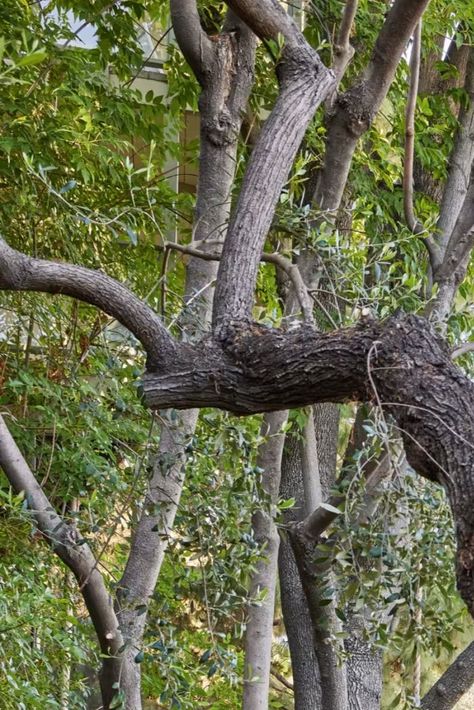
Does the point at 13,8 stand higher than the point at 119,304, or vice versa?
the point at 13,8

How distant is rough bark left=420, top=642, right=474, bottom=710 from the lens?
4.80 meters

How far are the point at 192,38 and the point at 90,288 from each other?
140cm

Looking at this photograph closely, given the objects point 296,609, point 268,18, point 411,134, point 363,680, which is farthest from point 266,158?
point 363,680

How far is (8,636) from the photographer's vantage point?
10.6ft

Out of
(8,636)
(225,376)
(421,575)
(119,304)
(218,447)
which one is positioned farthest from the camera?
(8,636)

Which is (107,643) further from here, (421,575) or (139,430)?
(139,430)

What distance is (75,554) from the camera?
2963 mm

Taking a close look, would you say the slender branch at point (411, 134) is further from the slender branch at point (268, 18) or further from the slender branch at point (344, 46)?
the slender branch at point (268, 18)

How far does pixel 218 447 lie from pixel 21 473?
0.63 metres

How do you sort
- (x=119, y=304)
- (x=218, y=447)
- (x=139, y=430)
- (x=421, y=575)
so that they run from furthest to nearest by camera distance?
(x=139, y=430) → (x=218, y=447) → (x=421, y=575) → (x=119, y=304)

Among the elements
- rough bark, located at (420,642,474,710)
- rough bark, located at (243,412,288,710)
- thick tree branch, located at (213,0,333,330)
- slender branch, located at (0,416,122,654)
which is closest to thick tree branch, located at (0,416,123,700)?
slender branch, located at (0,416,122,654)

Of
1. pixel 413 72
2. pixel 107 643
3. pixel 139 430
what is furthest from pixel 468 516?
pixel 139 430

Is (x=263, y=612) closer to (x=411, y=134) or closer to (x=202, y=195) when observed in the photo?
(x=202, y=195)

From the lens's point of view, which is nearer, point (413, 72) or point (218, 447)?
point (218, 447)
